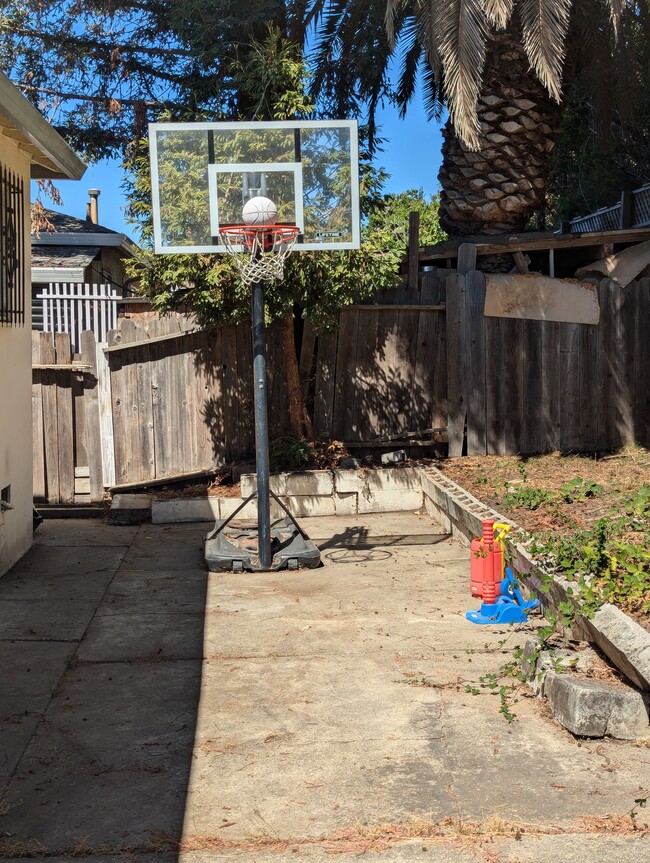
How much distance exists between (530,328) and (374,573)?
4.47 metres

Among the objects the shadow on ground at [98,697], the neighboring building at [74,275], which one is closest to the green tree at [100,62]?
the neighboring building at [74,275]

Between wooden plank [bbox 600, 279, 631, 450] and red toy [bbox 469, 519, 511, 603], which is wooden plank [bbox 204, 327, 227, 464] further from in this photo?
red toy [bbox 469, 519, 511, 603]

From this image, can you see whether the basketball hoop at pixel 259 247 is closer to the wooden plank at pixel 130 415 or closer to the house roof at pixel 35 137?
the house roof at pixel 35 137

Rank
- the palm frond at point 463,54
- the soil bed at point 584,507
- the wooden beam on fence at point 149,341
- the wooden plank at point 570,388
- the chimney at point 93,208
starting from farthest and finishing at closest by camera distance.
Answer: the chimney at point 93,208 < the wooden plank at point 570,388 < the wooden beam on fence at point 149,341 < the palm frond at point 463,54 < the soil bed at point 584,507

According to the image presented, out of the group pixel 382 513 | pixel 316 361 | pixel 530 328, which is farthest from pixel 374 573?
pixel 530 328

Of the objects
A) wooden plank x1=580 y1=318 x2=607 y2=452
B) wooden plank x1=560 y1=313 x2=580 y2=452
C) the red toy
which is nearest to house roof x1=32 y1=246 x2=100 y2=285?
wooden plank x1=560 y1=313 x2=580 y2=452

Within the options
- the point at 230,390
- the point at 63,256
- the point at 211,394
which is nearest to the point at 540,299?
the point at 230,390

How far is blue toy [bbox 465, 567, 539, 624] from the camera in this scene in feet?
20.5

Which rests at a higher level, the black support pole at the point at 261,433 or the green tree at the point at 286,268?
the green tree at the point at 286,268

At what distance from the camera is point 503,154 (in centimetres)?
1251

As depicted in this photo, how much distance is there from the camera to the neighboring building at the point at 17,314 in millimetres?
7688

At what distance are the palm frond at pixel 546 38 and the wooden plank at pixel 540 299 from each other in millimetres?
2062

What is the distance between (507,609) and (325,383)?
521 cm

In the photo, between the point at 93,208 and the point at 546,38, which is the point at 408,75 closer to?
the point at 546,38
